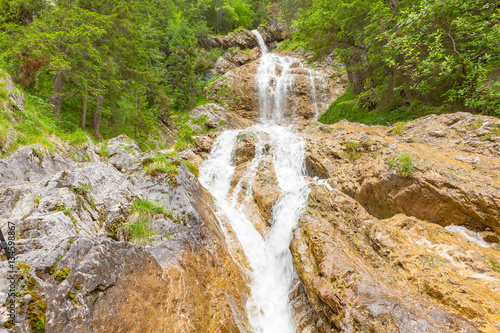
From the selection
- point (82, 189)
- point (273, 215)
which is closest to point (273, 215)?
point (273, 215)

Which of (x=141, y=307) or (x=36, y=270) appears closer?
(x=36, y=270)

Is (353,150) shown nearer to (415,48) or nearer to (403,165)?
(403,165)

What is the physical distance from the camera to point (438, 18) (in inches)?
304

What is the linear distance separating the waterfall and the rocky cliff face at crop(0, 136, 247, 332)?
746mm

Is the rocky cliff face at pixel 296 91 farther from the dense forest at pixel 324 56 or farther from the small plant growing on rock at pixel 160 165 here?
the small plant growing on rock at pixel 160 165

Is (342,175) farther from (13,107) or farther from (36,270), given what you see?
(13,107)

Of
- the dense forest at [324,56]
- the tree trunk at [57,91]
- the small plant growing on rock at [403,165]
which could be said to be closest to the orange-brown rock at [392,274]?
the small plant growing on rock at [403,165]

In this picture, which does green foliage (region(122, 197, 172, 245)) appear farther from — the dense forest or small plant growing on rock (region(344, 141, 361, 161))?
small plant growing on rock (region(344, 141, 361, 161))

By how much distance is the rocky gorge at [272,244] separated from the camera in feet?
8.07

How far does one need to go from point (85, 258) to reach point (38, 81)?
450 inches

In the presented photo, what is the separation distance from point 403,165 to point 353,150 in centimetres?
302

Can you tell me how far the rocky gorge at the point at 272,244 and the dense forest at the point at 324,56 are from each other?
7.05ft

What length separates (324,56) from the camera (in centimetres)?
1415

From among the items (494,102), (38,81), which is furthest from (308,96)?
(38,81)
